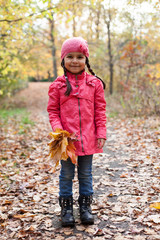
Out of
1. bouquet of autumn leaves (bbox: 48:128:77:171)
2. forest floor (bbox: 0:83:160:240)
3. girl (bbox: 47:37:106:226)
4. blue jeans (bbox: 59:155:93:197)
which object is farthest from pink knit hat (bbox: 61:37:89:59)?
forest floor (bbox: 0:83:160:240)

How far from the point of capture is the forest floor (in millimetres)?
2371

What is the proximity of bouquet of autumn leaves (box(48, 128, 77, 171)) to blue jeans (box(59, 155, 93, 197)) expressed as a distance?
0.75 ft

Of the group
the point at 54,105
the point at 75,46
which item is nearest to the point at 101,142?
the point at 54,105

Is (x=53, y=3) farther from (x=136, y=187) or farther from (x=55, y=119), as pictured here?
(x=136, y=187)

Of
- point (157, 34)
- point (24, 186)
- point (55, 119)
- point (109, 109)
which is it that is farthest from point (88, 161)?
point (157, 34)

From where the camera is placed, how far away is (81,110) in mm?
2385

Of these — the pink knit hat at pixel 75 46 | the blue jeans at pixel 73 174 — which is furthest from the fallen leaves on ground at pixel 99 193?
the pink knit hat at pixel 75 46

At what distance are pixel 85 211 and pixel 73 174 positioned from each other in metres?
0.43

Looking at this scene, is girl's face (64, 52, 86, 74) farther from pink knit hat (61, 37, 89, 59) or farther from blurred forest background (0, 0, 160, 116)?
blurred forest background (0, 0, 160, 116)

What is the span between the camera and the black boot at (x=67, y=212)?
247 centimetres

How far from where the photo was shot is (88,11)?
45.9ft

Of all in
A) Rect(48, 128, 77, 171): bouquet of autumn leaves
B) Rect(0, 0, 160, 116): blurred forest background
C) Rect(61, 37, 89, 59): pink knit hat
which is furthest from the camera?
Rect(0, 0, 160, 116): blurred forest background

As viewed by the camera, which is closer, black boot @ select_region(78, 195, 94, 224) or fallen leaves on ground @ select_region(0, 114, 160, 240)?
fallen leaves on ground @ select_region(0, 114, 160, 240)

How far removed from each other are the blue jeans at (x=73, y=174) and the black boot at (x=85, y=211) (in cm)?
7
